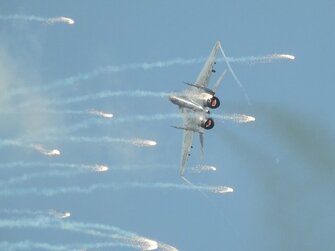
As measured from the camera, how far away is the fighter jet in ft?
186

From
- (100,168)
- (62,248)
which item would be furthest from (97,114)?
(62,248)

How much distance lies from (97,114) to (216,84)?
10.8m

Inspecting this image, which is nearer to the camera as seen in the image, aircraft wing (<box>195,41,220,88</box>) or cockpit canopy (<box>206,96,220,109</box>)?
cockpit canopy (<box>206,96,220,109</box>)

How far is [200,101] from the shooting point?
2244 inches

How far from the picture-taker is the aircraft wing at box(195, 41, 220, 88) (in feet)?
196

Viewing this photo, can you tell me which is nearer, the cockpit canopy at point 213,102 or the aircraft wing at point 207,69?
the cockpit canopy at point 213,102

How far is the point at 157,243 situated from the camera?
185 feet

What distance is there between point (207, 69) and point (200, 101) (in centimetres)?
408

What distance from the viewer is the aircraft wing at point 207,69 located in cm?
5962

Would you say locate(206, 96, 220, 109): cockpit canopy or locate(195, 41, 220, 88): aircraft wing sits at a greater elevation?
locate(195, 41, 220, 88): aircraft wing

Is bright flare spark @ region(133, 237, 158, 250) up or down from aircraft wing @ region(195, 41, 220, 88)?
down

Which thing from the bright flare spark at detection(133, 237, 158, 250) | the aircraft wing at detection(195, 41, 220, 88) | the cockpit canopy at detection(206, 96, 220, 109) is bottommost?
the bright flare spark at detection(133, 237, 158, 250)

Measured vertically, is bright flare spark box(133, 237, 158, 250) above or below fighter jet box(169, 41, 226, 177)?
below

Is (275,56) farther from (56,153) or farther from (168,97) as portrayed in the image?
(56,153)
